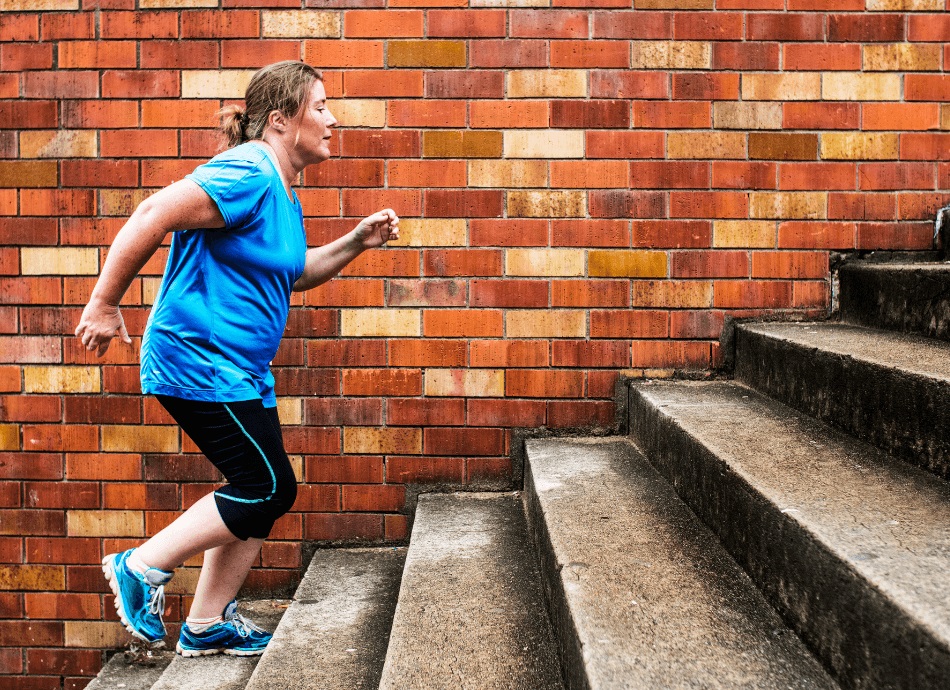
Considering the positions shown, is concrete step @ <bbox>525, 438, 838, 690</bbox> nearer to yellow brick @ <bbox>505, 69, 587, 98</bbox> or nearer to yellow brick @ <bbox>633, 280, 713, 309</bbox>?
yellow brick @ <bbox>633, 280, 713, 309</bbox>

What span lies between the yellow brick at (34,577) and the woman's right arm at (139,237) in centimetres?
153

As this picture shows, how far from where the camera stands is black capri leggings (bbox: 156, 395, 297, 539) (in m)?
2.10

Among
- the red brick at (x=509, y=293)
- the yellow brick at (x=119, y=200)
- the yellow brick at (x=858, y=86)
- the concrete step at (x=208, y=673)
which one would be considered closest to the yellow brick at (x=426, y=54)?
the red brick at (x=509, y=293)

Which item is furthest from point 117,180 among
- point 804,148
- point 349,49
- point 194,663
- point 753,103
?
point 804,148

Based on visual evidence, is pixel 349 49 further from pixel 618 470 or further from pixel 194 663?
pixel 194 663

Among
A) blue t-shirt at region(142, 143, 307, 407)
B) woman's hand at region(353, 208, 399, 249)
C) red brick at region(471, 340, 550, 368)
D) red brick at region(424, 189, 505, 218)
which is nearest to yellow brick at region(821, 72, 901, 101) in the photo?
red brick at region(424, 189, 505, 218)

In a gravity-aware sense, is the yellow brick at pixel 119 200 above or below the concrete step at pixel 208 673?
above

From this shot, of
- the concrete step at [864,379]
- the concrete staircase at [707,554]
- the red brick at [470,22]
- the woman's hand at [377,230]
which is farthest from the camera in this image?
the red brick at [470,22]

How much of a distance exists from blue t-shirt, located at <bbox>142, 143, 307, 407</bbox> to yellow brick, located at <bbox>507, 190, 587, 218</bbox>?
1076 millimetres

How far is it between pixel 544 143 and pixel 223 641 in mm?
2094

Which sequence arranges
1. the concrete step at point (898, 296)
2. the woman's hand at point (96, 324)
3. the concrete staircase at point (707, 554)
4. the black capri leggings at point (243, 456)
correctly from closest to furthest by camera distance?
1. the concrete staircase at point (707, 554)
2. the woman's hand at point (96, 324)
3. the black capri leggings at point (243, 456)
4. the concrete step at point (898, 296)

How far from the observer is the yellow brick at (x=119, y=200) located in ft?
9.68

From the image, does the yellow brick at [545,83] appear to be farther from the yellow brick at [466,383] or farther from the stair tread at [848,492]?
the stair tread at [848,492]

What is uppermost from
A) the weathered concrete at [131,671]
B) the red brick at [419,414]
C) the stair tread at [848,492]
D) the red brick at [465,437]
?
the stair tread at [848,492]
